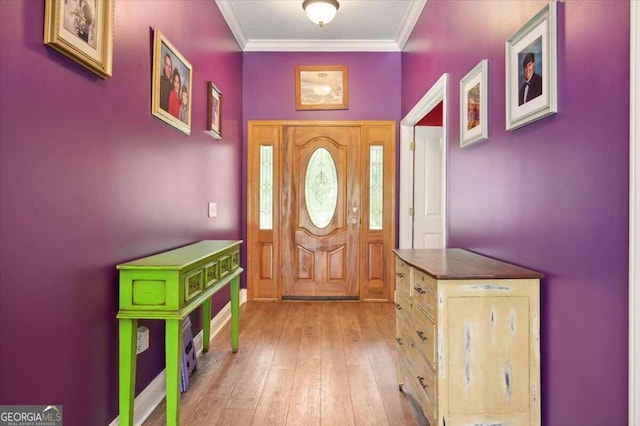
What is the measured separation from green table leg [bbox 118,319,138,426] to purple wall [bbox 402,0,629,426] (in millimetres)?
1819

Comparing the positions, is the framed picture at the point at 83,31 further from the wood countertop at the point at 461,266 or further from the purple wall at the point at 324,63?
the purple wall at the point at 324,63

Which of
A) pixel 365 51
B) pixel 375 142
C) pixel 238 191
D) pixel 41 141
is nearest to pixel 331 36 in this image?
pixel 365 51

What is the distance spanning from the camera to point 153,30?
2.19 metres

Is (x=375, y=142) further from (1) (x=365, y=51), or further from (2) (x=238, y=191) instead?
(2) (x=238, y=191)

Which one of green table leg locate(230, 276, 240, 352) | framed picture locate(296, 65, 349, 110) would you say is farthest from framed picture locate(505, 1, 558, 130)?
framed picture locate(296, 65, 349, 110)

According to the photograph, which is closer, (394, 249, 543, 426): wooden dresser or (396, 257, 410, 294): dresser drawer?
(394, 249, 543, 426): wooden dresser

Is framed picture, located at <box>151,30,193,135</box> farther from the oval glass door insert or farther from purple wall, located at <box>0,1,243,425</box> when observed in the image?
the oval glass door insert

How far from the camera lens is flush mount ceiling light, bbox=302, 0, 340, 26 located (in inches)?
131

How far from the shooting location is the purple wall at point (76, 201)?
121 cm

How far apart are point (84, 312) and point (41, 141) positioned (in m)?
0.72

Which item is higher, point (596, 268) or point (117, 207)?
point (117, 207)

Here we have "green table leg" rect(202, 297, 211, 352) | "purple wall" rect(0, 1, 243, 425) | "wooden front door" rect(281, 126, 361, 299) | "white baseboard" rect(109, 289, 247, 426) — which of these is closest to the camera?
"purple wall" rect(0, 1, 243, 425)

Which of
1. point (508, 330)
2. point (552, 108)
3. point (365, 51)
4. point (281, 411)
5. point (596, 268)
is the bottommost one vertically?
point (281, 411)

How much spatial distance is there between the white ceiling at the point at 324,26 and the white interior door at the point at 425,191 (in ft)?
3.63
